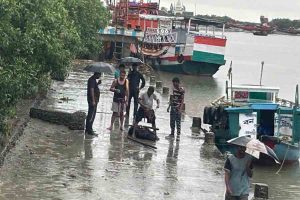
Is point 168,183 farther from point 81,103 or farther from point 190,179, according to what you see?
point 81,103

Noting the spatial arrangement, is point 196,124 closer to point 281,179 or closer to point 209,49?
point 281,179

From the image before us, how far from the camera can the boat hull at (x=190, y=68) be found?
46.5 m

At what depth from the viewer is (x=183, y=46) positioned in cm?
4503

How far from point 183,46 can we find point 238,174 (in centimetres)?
3740

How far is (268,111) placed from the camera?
15867 mm

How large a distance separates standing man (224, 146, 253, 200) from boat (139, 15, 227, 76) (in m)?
35.1

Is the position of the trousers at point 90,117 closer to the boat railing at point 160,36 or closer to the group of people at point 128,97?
the group of people at point 128,97

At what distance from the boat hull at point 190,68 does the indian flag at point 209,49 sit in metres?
0.88

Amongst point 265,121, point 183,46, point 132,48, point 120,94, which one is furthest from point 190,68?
point 120,94

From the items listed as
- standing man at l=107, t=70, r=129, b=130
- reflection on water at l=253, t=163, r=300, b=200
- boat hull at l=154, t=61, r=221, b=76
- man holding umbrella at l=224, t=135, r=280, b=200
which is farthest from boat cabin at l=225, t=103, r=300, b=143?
boat hull at l=154, t=61, r=221, b=76

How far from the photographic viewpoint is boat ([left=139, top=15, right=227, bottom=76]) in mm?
44281

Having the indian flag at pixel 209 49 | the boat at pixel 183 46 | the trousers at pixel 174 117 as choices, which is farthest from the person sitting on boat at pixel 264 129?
the indian flag at pixel 209 49

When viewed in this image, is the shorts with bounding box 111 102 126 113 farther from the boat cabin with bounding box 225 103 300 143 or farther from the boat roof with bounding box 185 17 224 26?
the boat roof with bounding box 185 17 224 26

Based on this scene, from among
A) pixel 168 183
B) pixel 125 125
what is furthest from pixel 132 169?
pixel 125 125
